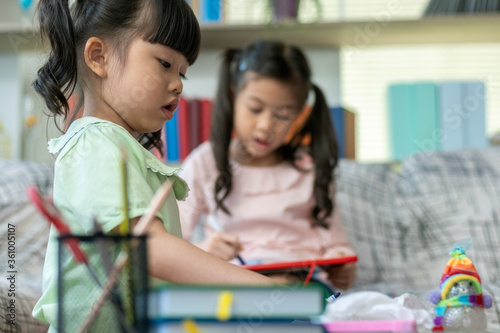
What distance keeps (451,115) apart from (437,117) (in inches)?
1.8

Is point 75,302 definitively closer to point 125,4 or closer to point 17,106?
point 125,4

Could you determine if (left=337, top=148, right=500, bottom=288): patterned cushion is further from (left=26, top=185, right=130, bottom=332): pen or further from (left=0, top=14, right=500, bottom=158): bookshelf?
(left=26, top=185, right=130, bottom=332): pen

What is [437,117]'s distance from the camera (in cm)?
211

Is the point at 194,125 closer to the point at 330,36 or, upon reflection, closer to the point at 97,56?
the point at 330,36

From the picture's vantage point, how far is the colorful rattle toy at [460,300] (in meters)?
0.75

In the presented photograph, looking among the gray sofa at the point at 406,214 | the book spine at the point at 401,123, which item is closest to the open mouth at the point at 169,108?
the gray sofa at the point at 406,214

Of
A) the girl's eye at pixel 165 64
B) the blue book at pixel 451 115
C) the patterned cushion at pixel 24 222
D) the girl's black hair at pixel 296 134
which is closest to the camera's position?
the girl's eye at pixel 165 64

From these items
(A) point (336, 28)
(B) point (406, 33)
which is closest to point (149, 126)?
(A) point (336, 28)

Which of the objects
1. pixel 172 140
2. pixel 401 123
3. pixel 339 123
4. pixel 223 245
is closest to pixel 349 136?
pixel 339 123

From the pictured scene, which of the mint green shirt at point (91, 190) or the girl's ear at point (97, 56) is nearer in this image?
the mint green shirt at point (91, 190)

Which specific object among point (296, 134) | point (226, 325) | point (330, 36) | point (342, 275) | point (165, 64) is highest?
point (330, 36)

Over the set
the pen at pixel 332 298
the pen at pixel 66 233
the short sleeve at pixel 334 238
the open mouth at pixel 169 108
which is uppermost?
the open mouth at pixel 169 108

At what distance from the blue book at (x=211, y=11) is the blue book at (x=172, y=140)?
37 centimetres

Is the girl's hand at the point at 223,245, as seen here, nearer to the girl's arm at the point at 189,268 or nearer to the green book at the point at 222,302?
the girl's arm at the point at 189,268
